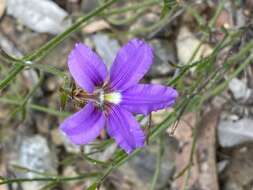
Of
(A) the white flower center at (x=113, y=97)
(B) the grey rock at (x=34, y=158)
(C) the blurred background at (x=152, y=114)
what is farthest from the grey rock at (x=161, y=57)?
(A) the white flower center at (x=113, y=97)

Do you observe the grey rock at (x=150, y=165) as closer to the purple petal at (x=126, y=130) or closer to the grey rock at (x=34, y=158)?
the grey rock at (x=34, y=158)

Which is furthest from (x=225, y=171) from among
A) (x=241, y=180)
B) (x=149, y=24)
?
(x=149, y=24)

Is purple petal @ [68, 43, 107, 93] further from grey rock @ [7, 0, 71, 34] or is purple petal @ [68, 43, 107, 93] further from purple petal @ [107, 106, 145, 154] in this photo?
grey rock @ [7, 0, 71, 34]

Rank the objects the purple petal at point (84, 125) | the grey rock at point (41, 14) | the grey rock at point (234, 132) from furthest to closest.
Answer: the grey rock at point (41, 14) < the grey rock at point (234, 132) < the purple petal at point (84, 125)

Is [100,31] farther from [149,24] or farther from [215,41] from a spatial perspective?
[215,41]

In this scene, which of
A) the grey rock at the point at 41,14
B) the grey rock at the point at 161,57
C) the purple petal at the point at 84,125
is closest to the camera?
the purple petal at the point at 84,125

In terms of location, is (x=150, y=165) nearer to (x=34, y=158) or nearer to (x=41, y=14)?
(x=34, y=158)

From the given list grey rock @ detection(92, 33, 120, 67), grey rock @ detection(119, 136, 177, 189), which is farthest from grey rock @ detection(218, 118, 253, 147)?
grey rock @ detection(92, 33, 120, 67)
